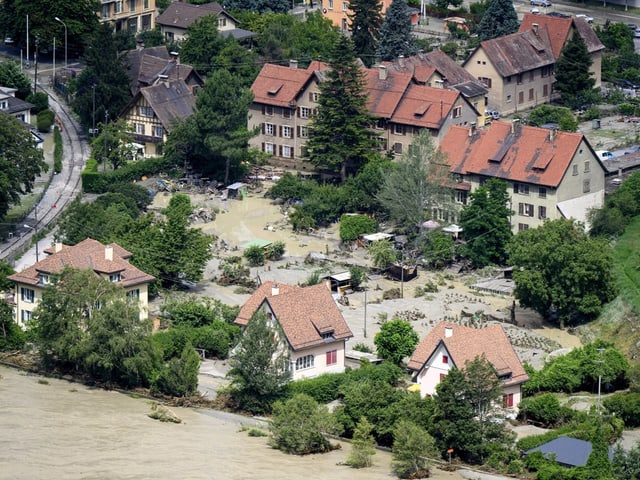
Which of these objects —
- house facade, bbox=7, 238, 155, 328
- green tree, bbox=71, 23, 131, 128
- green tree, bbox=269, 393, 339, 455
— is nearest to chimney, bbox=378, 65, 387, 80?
green tree, bbox=71, 23, 131, 128

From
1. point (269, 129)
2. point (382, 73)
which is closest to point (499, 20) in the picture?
point (382, 73)

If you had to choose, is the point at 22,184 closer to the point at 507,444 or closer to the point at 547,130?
the point at 547,130

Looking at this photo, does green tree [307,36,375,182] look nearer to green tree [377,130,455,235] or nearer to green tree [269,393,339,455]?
green tree [377,130,455,235]

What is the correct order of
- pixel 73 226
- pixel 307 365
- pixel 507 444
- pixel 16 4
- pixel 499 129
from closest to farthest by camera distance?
pixel 507 444 → pixel 307 365 → pixel 73 226 → pixel 499 129 → pixel 16 4

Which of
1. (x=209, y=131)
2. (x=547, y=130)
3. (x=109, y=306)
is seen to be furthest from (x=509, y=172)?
(x=109, y=306)

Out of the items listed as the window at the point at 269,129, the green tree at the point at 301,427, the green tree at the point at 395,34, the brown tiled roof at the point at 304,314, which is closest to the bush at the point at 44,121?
the window at the point at 269,129
